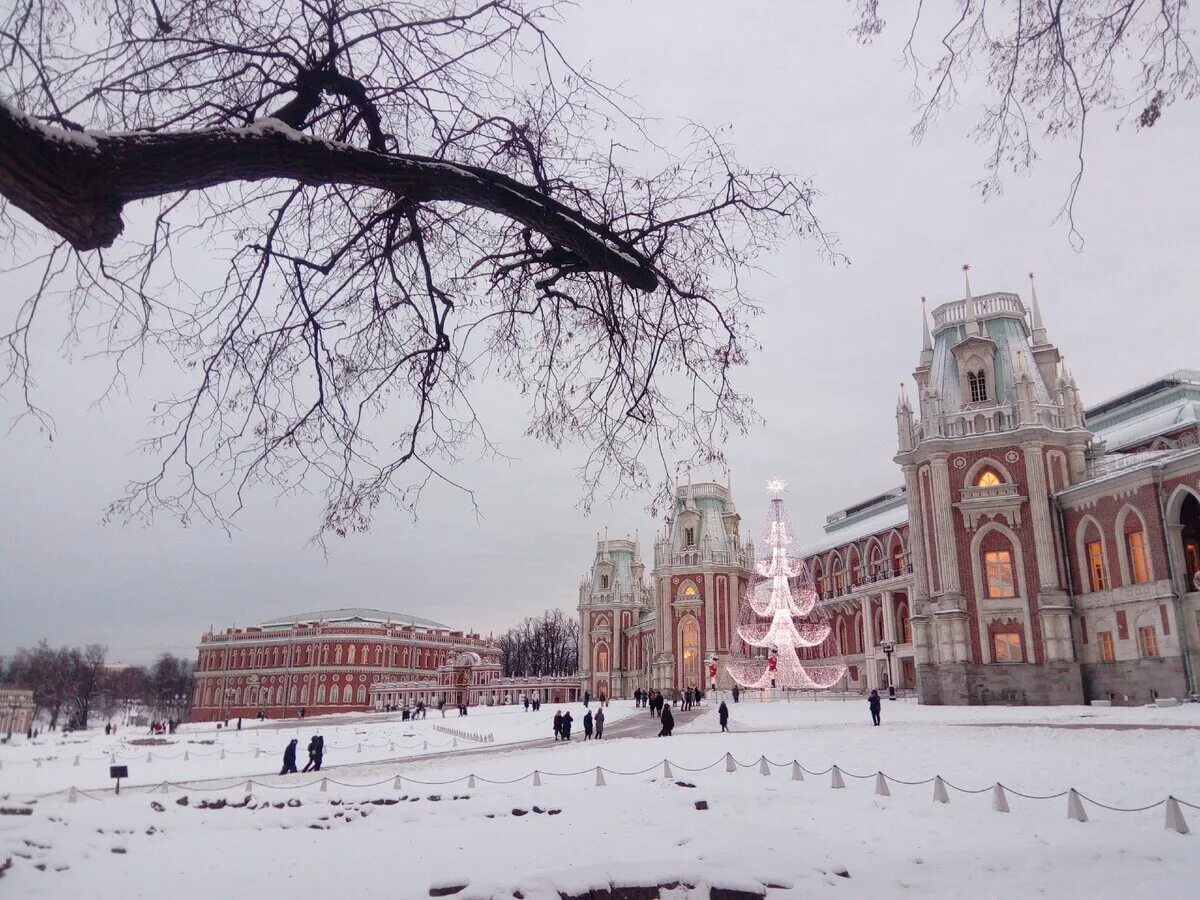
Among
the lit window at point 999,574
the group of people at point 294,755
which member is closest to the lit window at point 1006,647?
the lit window at point 999,574

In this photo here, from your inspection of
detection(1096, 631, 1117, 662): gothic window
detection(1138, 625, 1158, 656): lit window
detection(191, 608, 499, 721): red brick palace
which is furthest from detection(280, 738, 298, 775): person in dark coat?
detection(191, 608, 499, 721): red brick palace

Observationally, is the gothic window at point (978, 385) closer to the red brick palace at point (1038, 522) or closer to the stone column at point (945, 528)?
the red brick palace at point (1038, 522)

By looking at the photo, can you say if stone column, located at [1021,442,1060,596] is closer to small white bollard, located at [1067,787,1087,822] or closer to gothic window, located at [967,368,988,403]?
gothic window, located at [967,368,988,403]

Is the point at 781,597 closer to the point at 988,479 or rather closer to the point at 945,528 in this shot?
the point at 945,528

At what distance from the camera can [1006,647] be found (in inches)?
1315

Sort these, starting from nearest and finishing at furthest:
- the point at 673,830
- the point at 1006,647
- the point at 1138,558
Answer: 1. the point at 673,830
2. the point at 1138,558
3. the point at 1006,647

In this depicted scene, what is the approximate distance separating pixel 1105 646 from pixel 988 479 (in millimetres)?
8082

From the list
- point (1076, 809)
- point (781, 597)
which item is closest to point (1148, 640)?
point (781, 597)

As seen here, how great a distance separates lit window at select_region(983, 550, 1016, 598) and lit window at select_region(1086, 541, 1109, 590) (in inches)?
112

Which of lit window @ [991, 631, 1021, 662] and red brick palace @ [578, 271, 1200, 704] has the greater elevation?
red brick palace @ [578, 271, 1200, 704]

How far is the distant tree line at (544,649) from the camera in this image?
11581 centimetres

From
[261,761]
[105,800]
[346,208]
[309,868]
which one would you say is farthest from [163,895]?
[261,761]

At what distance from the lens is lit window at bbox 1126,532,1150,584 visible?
30.1 meters

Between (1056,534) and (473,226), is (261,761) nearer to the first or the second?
(473,226)
